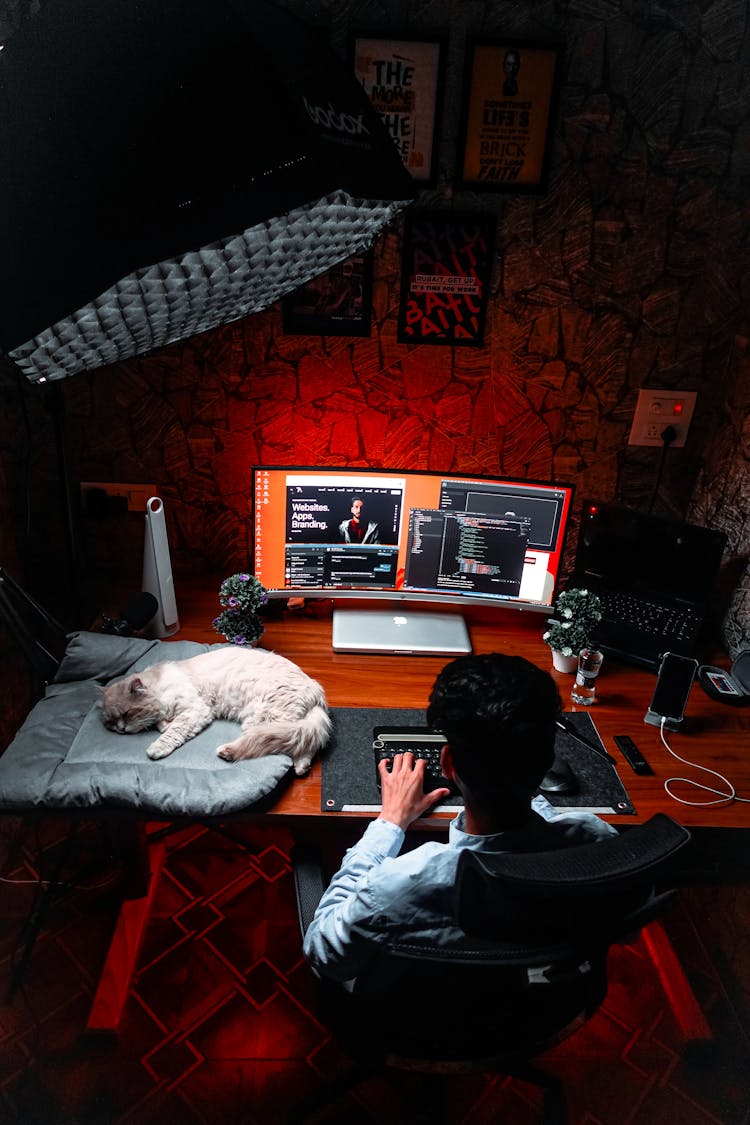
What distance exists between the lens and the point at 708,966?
2094 millimetres

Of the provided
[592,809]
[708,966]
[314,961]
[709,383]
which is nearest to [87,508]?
[314,961]

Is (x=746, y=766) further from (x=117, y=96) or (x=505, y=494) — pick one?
(x=117, y=96)

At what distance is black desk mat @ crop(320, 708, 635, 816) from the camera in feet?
5.21

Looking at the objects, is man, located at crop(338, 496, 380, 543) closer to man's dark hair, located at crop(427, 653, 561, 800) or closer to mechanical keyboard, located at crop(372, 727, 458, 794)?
mechanical keyboard, located at crop(372, 727, 458, 794)

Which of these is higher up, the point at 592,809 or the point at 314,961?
the point at 592,809

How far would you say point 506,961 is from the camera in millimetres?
1025

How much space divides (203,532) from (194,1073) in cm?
142

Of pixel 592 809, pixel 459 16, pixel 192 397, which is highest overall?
pixel 459 16

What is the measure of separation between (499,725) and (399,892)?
1.01ft

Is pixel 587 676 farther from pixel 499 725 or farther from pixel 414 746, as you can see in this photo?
pixel 499 725

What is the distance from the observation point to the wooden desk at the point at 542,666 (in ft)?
5.31

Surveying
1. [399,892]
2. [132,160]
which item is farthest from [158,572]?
[132,160]

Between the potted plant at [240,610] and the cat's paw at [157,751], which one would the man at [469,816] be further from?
the potted plant at [240,610]

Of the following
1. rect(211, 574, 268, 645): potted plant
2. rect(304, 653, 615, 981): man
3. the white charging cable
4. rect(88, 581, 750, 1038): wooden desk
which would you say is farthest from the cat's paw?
the white charging cable
